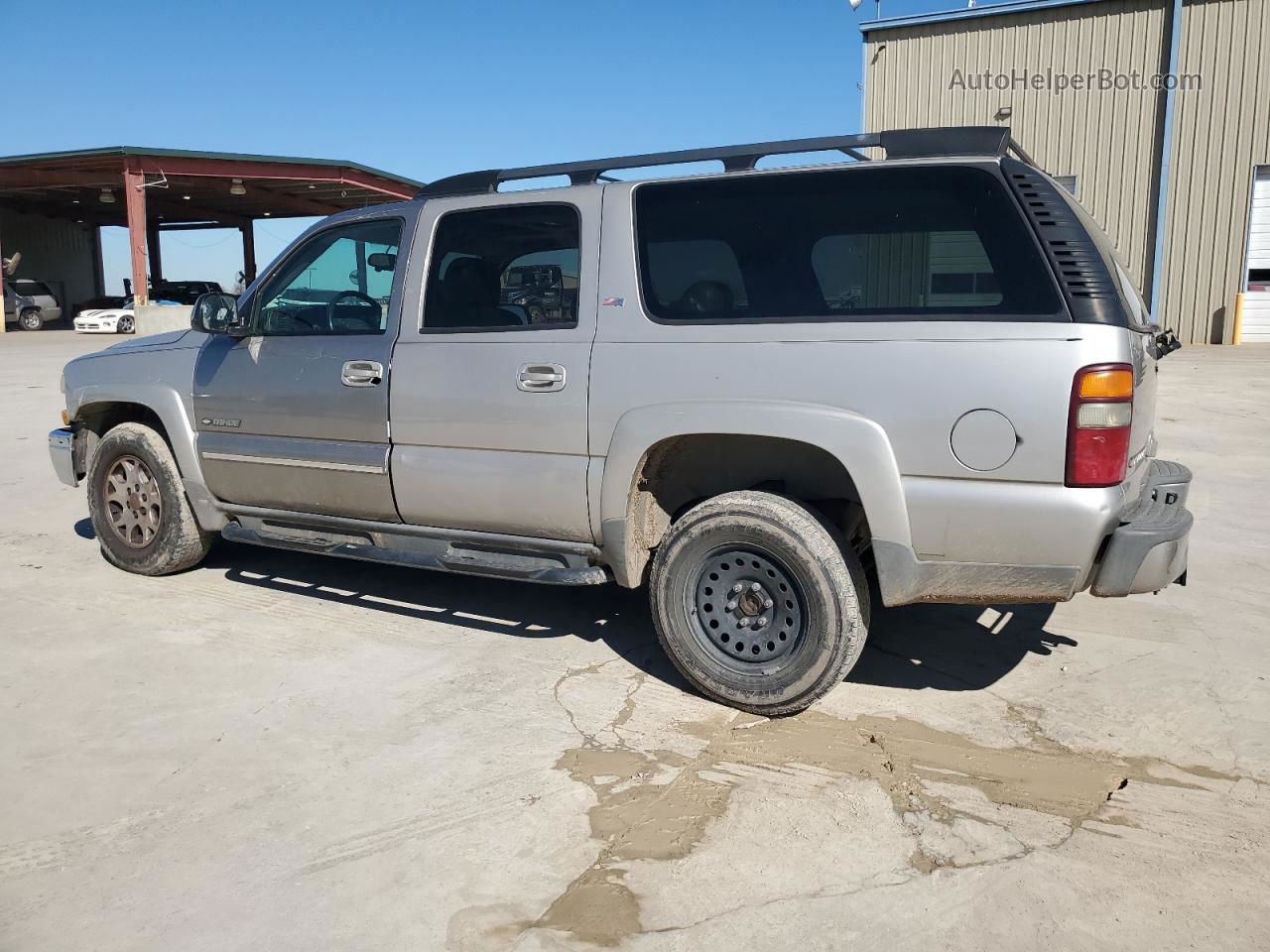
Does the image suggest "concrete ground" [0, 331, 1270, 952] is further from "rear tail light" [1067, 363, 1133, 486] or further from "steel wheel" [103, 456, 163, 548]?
"rear tail light" [1067, 363, 1133, 486]

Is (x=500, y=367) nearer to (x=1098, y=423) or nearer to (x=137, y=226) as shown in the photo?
(x=1098, y=423)

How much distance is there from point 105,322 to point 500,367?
1217 inches

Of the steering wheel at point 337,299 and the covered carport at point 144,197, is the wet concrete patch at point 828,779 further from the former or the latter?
the covered carport at point 144,197

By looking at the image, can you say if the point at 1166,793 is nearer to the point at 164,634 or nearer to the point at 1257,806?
the point at 1257,806

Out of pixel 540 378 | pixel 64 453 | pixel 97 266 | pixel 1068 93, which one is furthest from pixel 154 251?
pixel 540 378

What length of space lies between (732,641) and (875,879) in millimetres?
1306

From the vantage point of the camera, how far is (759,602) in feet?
13.0

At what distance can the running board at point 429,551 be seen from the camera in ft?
14.3

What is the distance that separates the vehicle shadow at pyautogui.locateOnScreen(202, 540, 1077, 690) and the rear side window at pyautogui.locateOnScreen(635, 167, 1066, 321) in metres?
1.59

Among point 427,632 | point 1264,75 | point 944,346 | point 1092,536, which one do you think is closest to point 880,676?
point 1092,536

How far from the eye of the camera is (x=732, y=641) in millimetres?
4035

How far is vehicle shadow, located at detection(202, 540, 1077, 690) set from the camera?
4.47 metres

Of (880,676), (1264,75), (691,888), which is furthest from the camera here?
(1264,75)

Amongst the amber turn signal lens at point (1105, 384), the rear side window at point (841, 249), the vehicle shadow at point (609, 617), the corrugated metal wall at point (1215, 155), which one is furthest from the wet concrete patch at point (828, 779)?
the corrugated metal wall at point (1215, 155)
